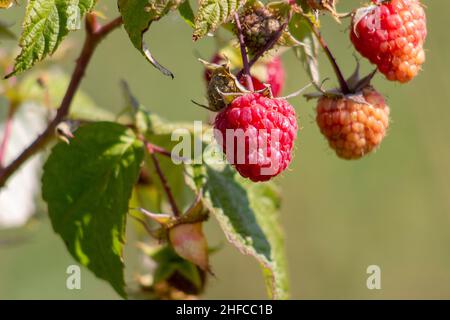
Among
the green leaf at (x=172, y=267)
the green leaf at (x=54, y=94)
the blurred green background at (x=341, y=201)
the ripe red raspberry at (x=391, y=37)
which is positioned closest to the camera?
the ripe red raspberry at (x=391, y=37)

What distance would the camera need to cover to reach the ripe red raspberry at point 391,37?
1536 millimetres

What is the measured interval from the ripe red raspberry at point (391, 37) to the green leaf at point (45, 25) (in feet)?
1.55

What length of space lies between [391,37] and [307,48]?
0.17 meters

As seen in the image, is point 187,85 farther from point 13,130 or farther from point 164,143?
point 164,143

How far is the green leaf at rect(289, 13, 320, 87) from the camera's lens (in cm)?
162

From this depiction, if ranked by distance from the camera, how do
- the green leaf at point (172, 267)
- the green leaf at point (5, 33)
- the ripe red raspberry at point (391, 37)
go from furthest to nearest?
the green leaf at point (172, 267) → the green leaf at point (5, 33) → the ripe red raspberry at point (391, 37)

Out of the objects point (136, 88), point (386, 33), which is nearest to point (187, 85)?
point (136, 88)

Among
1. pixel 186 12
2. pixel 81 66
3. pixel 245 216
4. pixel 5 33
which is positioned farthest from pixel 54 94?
pixel 186 12

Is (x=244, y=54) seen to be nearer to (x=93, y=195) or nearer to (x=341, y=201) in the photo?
(x=93, y=195)

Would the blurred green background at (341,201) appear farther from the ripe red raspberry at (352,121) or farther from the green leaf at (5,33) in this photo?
the ripe red raspberry at (352,121)

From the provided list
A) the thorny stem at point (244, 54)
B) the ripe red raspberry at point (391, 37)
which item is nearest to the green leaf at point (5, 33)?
the thorny stem at point (244, 54)

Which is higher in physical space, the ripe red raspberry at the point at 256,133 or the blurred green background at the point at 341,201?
the ripe red raspberry at the point at 256,133

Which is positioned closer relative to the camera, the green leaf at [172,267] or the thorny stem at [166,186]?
the thorny stem at [166,186]

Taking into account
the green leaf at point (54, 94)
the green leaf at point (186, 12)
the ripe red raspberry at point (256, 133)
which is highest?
the green leaf at point (186, 12)
